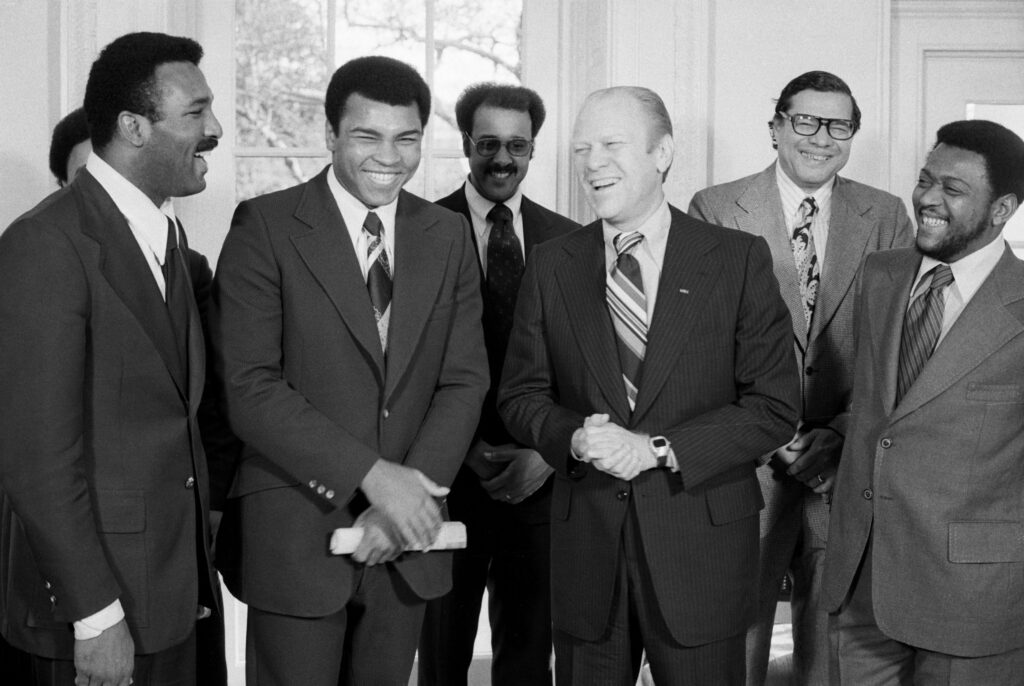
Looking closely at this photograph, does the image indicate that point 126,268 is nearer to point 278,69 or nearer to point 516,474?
point 516,474

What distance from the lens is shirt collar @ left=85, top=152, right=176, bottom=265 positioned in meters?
2.12

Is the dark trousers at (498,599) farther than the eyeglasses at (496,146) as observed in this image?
No

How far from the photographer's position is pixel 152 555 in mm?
2072

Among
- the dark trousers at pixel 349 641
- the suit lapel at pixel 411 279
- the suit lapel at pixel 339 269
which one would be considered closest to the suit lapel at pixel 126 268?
the suit lapel at pixel 339 269

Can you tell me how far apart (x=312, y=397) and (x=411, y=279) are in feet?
1.02

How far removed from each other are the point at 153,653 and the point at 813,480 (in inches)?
63.4

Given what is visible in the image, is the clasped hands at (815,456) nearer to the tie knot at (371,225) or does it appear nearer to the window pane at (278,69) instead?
the tie knot at (371,225)

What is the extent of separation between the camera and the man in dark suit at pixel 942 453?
229cm

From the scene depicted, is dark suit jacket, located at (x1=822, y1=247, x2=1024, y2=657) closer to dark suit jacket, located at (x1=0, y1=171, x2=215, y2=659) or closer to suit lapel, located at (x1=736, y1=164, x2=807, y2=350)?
suit lapel, located at (x1=736, y1=164, x2=807, y2=350)

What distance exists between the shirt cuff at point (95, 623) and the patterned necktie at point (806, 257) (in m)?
1.79

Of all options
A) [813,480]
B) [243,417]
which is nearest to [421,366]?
[243,417]

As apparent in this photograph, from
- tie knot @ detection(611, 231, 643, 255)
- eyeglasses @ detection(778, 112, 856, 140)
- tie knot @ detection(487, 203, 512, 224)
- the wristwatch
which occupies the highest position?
eyeglasses @ detection(778, 112, 856, 140)

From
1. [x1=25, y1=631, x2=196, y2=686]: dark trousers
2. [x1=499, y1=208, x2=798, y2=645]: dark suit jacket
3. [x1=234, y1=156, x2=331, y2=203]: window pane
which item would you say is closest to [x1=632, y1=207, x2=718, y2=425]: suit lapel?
[x1=499, y1=208, x2=798, y2=645]: dark suit jacket

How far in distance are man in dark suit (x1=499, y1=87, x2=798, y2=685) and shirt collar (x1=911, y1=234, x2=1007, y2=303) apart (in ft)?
1.22
